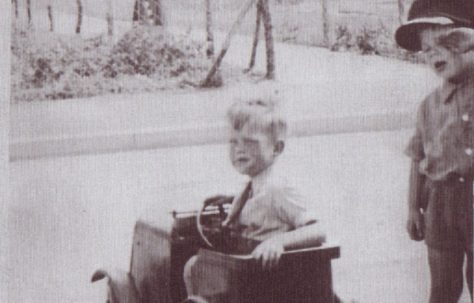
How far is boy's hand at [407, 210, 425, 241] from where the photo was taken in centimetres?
162

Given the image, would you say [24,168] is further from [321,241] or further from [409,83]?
[409,83]

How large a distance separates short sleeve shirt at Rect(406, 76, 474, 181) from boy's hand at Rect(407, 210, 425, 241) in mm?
92

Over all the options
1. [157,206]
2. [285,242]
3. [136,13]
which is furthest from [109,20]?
[285,242]

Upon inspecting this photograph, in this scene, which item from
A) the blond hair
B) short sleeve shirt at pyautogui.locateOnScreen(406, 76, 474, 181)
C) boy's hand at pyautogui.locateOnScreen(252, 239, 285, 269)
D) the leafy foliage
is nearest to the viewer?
boy's hand at pyautogui.locateOnScreen(252, 239, 285, 269)

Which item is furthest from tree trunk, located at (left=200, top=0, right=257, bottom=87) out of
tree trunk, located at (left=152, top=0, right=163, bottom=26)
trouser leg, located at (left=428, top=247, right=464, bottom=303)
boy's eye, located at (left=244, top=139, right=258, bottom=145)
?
trouser leg, located at (left=428, top=247, right=464, bottom=303)

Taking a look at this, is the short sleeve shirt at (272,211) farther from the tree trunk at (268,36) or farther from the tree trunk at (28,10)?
the tree trunk at (28,10)

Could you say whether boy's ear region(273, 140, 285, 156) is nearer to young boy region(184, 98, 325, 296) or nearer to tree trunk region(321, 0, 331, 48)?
young boy region(184, 98, 325, 296)

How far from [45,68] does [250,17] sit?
0.47m

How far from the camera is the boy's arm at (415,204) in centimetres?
162

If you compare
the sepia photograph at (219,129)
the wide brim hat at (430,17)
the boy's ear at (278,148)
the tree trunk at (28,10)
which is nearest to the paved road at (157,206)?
the sepia photograph at (219,129)

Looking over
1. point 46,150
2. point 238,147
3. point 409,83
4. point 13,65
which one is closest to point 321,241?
point 238,147

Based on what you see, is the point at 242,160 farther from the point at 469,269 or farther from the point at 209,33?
the point at 469,269

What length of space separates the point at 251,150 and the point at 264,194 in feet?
0.31

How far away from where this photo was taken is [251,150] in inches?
A: 57.6
